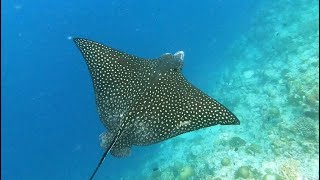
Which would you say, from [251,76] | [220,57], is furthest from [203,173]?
[220,57]

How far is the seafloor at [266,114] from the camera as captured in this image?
958cm

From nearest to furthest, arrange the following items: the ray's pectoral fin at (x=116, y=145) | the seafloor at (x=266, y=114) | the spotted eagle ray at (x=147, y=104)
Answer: the spotted eagle ray at (x=147, y=104) < the ray's pectoral fin at (x=116, y=145) < the seafloor at (x=266, y=114)

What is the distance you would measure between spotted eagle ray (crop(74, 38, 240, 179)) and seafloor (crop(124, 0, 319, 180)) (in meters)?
4.23

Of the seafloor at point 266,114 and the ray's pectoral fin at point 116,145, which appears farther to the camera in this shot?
the seafloor at point 266,114

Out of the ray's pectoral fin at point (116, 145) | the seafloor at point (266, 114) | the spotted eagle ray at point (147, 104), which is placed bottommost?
the ray's pectoral fin at point (116, 145)

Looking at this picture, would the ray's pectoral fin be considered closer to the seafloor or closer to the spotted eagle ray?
the spotted eagle ray

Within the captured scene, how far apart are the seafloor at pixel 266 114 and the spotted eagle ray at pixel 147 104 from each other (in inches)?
167

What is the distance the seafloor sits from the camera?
31.4 ft

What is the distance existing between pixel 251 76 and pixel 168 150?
458cm

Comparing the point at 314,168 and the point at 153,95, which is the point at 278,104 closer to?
the point at 314,168

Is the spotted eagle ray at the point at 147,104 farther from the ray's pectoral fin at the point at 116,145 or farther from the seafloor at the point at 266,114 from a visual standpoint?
the seafloor at the point at 266,114

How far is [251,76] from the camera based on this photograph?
1455 cm

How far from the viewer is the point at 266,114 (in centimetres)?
1153

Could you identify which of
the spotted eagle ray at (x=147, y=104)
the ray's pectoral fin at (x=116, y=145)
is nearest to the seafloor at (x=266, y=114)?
the spotted eagle ray at (x=147, y=104)
